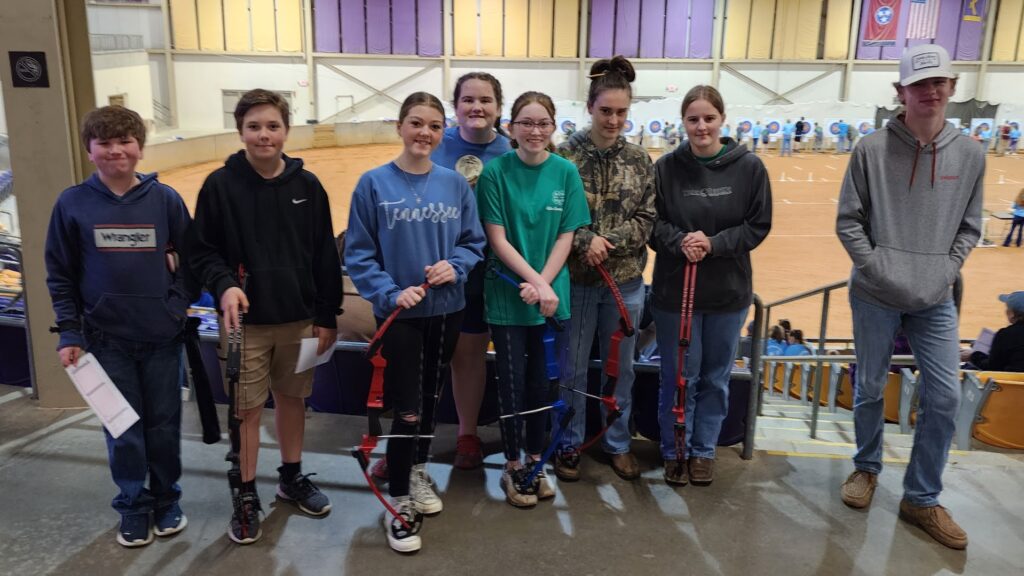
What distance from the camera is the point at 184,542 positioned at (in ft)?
9.45

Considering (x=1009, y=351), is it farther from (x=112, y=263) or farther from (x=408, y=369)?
(x=112, y=263)

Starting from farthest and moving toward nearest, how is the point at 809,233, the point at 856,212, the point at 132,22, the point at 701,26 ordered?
the point at 701,26 < the point at 132,22 < the point at 809,233 < the point at 856,212

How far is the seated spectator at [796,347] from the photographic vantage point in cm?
721

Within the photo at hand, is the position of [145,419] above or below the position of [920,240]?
below

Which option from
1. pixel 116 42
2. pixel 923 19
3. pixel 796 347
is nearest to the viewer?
pixel 796 347

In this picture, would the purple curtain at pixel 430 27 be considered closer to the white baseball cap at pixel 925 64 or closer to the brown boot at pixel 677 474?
the brown boot at pixel 677 474

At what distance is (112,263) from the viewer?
2.76m

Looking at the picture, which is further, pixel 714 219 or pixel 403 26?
pixel 403 26

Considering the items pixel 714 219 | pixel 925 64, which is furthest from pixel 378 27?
pixel 925 64

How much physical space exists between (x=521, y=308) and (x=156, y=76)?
24074 millimetres

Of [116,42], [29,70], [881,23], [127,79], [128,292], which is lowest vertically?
[128,292]

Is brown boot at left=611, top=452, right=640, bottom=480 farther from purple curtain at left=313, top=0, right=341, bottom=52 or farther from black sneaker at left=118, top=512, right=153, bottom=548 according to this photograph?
purple curtain at left=313, top=0, right=341, bottom=52

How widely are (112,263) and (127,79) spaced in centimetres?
2129

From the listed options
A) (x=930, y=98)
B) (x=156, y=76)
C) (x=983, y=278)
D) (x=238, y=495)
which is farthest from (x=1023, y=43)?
(x=238, y=495)
